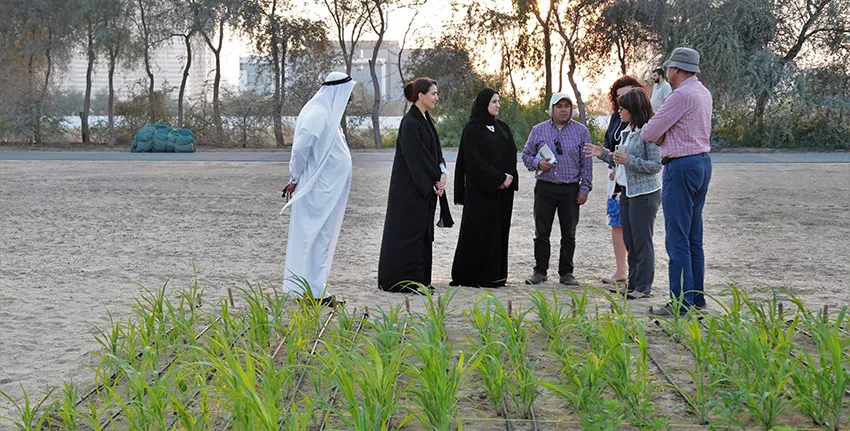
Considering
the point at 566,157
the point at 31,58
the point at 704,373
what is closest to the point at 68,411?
the point at 704,373

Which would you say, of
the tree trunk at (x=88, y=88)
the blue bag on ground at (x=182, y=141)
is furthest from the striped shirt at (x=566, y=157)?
the tree trunk at (x=88, y=88)

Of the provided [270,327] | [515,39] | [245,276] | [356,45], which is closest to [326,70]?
[356,45]

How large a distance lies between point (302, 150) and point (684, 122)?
2.36 meters

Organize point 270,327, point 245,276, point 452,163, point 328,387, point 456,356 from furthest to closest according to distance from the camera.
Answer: point 452,163
point 245,276
point 270,327
point 456,356
point 328,387

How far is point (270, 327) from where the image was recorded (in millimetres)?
5395

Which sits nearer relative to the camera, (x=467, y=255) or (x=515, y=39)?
(x=467, y=255)

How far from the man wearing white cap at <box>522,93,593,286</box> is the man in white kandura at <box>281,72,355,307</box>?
146 centimetres

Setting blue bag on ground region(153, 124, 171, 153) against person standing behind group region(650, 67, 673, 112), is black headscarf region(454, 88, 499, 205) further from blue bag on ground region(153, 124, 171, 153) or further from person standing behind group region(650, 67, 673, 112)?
blue bag on ground region(153, 124, 171, 153)

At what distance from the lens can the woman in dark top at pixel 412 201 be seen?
282 inches

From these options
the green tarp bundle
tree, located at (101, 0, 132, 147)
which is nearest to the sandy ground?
the green tarp bundle

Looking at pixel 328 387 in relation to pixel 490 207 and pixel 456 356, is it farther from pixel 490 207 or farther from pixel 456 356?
pixel 490 207

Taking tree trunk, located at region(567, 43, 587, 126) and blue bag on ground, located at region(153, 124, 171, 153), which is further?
tree trunk, located at region(567, 43, 587, 126)

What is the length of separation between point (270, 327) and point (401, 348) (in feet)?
4.08

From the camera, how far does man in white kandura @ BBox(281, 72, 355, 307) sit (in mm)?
6645
